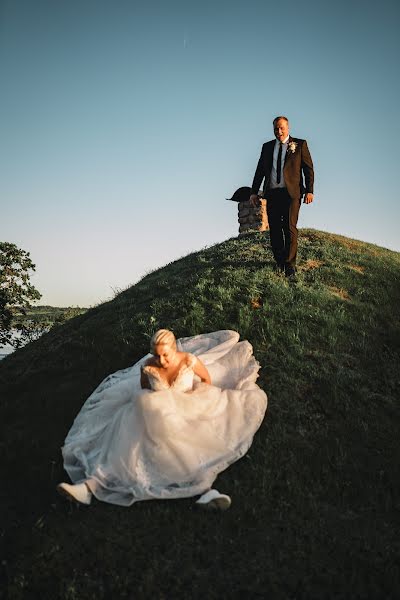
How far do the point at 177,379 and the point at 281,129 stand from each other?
762 centimetres

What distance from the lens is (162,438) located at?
202 inches

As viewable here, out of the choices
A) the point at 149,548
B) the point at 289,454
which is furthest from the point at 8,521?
the point at 289,454

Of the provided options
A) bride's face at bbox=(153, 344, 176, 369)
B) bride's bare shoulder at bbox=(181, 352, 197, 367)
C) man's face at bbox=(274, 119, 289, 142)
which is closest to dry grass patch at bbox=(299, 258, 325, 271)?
man's face at bbox=(274, 119, 289, 142)

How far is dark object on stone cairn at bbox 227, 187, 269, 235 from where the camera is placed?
829 inches

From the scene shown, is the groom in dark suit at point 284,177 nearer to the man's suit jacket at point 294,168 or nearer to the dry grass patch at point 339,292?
the man's suit jacket at point 294,168

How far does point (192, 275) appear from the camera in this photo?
1388cm

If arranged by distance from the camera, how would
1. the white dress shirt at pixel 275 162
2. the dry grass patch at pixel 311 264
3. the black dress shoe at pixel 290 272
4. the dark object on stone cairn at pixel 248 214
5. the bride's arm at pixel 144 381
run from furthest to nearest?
1. the dark object on stone cairn at pixel 248 214
2. the dry grass patch at pixel 311 264
3. the black dress shoe at pixel 290 272
4. the white dress shirt at pixel 275 162
5. the bride's arm at pixel 144 381

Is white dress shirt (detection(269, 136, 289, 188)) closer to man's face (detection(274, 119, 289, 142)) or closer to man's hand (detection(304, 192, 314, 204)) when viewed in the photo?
man's face (detection(274, 119, 289, 142))

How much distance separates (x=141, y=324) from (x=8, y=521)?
5.94 meters

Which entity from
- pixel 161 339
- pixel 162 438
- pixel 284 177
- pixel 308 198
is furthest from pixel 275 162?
pixel 162 438

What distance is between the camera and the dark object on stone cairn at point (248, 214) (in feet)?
69.1

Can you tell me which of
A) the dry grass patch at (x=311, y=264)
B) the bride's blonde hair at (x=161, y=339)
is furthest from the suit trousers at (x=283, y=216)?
the bride's blonde hair at (x=161, y=339)

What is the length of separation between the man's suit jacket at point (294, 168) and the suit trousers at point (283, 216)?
166 millimetres

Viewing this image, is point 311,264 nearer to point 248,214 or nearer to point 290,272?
point 290,272
